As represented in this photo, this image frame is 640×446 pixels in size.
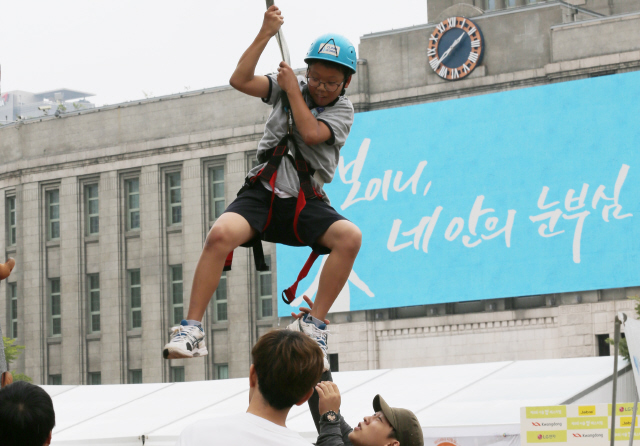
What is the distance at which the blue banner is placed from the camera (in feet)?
120

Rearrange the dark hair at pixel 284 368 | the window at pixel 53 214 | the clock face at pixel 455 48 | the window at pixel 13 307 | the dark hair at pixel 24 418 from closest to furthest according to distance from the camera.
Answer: the dark hair at pixel 24 418, the dark hair at pixel 284 368, the clock face at pixel 455 48, the window at pixel 53 214, the window at pixel 13 307

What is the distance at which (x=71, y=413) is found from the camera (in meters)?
17.3

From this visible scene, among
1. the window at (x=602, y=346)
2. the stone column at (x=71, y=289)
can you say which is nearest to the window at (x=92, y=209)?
the stone column at (x=71, y=289)

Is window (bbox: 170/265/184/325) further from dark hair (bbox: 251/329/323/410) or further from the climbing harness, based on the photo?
dark hair (bbox: 251/329/323/410)

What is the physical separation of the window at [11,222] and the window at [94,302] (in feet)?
15.8

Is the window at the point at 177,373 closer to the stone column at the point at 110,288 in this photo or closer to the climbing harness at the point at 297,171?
the stone column at the point at 110,288

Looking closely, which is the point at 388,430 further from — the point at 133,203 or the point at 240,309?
the point at 133,203

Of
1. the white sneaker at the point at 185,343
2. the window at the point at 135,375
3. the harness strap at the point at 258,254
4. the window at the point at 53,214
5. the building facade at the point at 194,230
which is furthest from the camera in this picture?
the window at the point at 53,214

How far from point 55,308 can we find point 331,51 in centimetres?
4370

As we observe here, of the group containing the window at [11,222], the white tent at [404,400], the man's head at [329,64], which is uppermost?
the window at [11,222]

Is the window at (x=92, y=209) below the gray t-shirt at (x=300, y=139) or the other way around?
the other way around

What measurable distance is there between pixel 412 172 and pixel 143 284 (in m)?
13.1

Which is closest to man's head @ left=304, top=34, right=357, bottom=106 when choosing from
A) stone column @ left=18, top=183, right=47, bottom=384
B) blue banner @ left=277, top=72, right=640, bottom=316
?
blue banner @ left=277, top=72, right=640, bottom=316

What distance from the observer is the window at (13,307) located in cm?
4803
